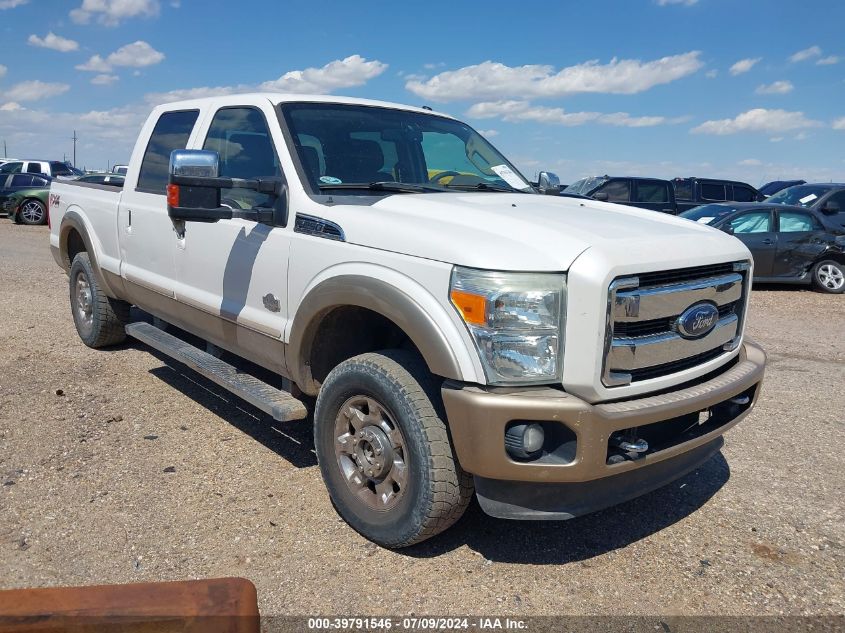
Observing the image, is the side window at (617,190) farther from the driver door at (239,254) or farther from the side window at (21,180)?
the side window at (21,180)

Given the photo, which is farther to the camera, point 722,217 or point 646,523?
point 722,217

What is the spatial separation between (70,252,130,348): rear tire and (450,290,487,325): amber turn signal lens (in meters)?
4.32

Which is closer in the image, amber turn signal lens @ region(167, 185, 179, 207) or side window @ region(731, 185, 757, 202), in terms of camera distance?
amber turn signal lens @ region(167, 185, 179, 207)

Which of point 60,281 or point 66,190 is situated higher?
point 66,190

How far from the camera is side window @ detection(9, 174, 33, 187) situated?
23344 millimetres

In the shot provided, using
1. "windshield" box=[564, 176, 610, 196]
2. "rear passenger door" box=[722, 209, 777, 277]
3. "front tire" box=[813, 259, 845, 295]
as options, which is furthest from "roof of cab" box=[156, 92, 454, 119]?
"windshield" box=[564, 176, 610, 196]

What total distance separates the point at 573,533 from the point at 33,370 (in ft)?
15.1

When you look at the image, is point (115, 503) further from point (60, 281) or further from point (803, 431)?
point (60, 281)

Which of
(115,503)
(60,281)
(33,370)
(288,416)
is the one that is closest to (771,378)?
(288,416)

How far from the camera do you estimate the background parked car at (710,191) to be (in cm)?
1852

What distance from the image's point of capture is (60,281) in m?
10.8

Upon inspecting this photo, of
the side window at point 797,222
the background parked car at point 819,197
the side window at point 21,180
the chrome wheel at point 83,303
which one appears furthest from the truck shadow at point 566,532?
the side window at point 21,180

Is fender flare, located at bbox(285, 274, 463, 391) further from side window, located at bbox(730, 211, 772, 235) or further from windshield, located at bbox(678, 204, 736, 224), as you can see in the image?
side window, located at bbox(730, 211, 772, 235)

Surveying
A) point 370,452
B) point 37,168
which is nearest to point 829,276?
point 370,452
